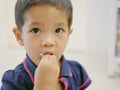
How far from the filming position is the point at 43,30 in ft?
1.96

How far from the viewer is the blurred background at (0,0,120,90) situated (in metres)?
1.55

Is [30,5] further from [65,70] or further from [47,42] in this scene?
[65,70]

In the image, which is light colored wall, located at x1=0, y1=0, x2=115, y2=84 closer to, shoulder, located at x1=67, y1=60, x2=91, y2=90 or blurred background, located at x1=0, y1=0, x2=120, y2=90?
blurred background, located at x1=0, y1=0, x2=120, y2=90

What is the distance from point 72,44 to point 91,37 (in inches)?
6.1

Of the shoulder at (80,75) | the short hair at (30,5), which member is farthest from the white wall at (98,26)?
the short hair at (30,5)

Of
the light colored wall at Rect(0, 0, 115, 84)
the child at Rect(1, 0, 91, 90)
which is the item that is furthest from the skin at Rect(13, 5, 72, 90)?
the light colored wall at Rect(0, 0, 115, 84)

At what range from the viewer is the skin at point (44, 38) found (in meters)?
0.58

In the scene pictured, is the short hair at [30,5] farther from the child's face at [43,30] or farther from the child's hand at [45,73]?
the child's hand at [45,73]

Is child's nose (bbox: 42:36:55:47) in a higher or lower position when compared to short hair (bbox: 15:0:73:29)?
lower

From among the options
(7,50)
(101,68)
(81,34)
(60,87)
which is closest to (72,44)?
(81,34)

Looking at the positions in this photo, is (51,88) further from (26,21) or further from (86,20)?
(86,20)

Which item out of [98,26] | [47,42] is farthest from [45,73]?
[98,26]

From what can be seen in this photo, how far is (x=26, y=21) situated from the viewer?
62cm

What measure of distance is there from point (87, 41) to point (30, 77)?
1.17 m
